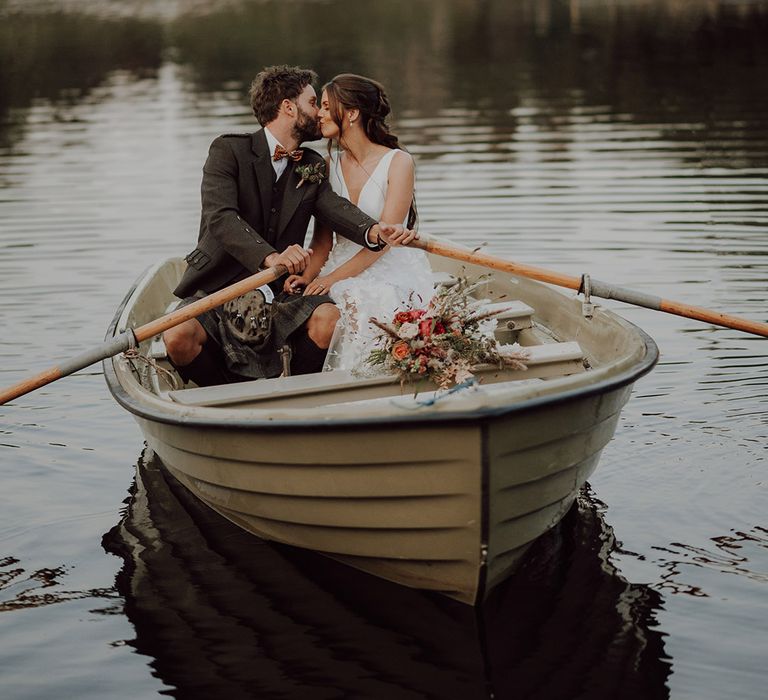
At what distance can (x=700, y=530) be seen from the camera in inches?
230

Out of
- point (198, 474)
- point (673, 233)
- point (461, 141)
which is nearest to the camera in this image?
point (198, 474)

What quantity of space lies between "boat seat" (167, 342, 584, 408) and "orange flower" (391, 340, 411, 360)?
21 cm

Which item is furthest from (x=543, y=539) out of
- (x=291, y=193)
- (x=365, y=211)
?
(x=291, y=193)

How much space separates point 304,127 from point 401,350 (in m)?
1.58

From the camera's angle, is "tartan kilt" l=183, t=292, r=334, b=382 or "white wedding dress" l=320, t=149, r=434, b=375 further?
"tartan kilt" l=183, t=292, r=334, b=382

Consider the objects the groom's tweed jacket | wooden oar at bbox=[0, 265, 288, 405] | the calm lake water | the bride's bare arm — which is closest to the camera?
the calm lake water

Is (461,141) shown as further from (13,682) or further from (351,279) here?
(13,682)

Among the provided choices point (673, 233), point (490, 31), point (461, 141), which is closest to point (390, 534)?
point (673, 233)

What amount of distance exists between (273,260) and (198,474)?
3.62ft

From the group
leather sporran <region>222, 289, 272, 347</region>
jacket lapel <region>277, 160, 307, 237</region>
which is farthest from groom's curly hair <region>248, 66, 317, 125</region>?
leather sporran <region>222, 289, 272, 347</region>

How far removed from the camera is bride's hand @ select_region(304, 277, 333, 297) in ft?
20.8

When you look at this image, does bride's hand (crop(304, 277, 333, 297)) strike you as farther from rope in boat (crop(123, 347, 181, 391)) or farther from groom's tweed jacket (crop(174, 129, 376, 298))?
rope in boat (crop(123, 347, 181, 391))

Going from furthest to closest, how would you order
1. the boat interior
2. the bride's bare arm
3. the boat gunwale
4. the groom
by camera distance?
the bride's bare arm
the groom
the boat interior
the boat gunwale

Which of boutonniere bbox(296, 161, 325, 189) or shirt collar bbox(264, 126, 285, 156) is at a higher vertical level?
shirt collar bbox(264, 126, 285, 156)
